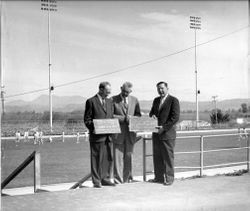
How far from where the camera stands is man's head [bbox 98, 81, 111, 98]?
19.0ft

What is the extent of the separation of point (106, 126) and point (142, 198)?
1.17 meters

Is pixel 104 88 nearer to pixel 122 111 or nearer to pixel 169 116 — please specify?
pixel 122 111

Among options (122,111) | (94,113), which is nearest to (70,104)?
(94,113)

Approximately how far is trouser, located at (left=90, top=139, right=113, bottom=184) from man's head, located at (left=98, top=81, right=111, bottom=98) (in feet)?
2.26

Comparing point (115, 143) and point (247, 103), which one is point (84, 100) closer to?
point (115, 143)

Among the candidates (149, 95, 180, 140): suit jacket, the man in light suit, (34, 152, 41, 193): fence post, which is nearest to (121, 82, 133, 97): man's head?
the man in light suit

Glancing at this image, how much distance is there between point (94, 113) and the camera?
5.79m

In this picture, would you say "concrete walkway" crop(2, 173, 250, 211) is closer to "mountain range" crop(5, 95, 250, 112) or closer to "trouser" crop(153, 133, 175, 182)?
"trouser" crop(153, 133, 175, 182)

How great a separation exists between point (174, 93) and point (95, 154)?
152 cm

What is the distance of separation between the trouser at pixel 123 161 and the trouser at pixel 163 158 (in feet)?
1.33

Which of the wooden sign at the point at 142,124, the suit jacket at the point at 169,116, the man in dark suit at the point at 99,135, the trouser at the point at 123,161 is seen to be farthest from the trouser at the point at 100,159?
the suit jacket at the point at 169,116

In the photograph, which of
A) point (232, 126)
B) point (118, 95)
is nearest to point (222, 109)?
point (232, 126)

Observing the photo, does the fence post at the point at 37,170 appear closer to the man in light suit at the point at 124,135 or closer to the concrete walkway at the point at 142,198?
the concrete walkway at the point at 142,198

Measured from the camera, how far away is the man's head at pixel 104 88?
19.0 ft
